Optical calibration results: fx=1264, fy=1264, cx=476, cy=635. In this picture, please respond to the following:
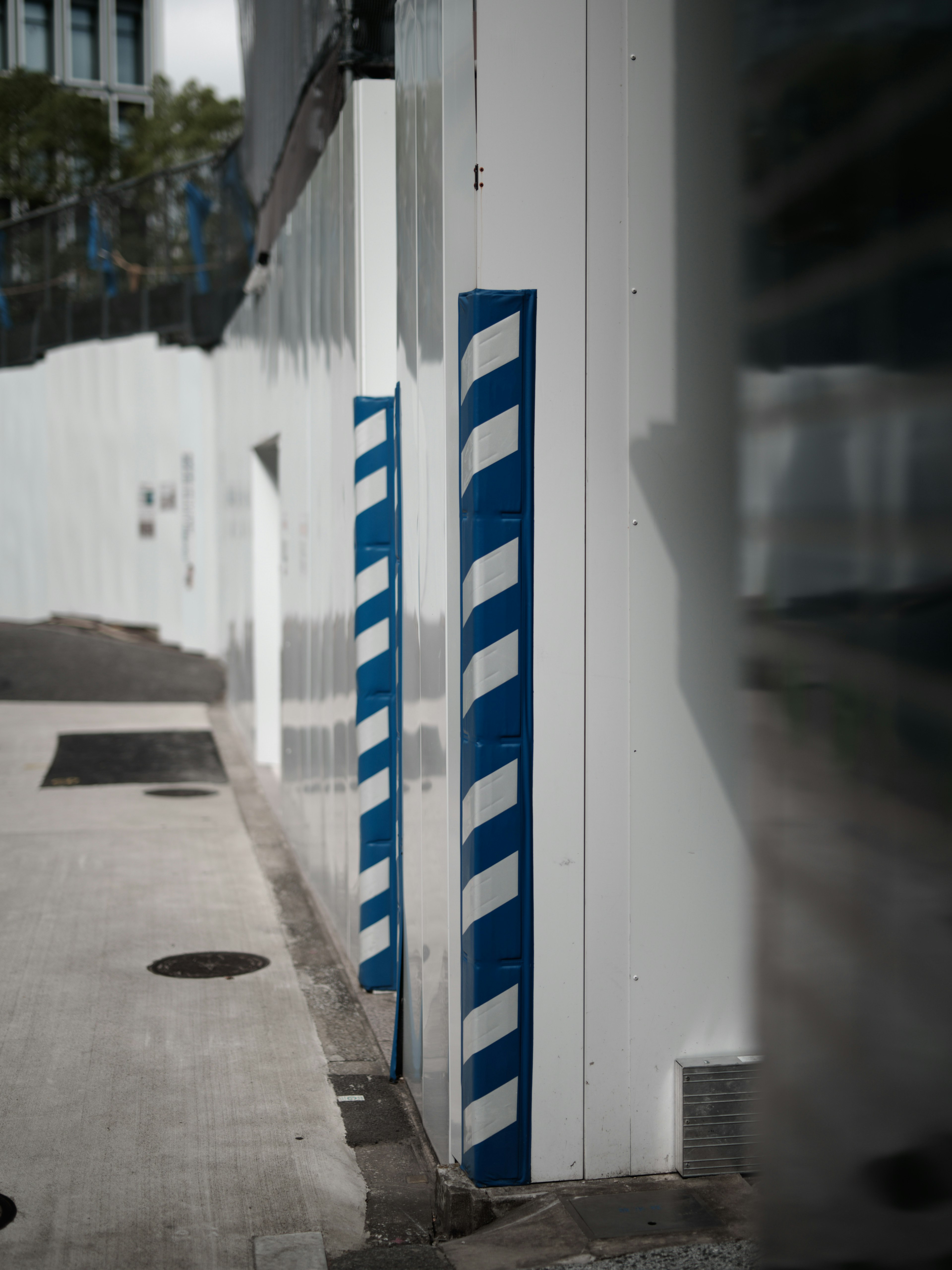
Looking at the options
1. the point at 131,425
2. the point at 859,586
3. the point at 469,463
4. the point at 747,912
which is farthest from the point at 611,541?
the point at 131,425

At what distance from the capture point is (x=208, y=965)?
5668 millimetres

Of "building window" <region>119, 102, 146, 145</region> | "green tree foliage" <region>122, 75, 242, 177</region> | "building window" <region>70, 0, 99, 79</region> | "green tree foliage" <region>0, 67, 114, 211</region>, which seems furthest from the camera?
"building window" <region>70, 0, 99, 79</region>

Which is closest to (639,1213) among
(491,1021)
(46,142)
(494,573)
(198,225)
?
(491,1021)

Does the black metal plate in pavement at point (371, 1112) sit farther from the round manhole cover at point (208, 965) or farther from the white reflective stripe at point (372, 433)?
the white reflective stripe at point (372, 433)

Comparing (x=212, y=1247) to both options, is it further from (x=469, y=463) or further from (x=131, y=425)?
(x=131, y=425)

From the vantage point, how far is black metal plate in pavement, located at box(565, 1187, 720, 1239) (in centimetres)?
317

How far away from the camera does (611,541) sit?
3.48 meters

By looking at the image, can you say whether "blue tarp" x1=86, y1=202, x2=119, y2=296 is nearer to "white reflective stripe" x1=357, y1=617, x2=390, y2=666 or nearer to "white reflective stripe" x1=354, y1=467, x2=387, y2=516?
"white reflective stripe" x1=354, y1=467, x2=387, y2=516

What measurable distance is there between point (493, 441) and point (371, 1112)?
229 centimetres

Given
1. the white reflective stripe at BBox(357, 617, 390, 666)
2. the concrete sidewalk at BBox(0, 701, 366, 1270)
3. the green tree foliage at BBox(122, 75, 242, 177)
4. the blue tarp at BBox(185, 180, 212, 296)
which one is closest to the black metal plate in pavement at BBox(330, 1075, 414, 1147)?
the concrete sidewalk at BBox(0, 701, 366, 1270)

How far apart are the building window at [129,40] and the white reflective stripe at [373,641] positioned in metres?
46.7

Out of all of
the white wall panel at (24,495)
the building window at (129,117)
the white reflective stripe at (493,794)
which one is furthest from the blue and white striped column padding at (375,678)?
the building window at (129,117)

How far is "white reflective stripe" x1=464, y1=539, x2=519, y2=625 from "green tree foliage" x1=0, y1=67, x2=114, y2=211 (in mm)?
39342

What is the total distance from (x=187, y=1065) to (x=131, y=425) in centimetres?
1719
